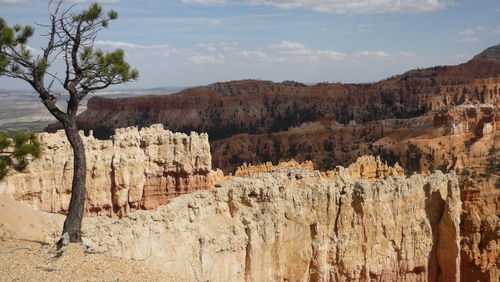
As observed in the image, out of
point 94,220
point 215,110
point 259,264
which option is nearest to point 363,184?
point 259,264

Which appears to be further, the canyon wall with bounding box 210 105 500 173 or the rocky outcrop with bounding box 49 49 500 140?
the rocky outcrop with bounding box 49 49 500 140

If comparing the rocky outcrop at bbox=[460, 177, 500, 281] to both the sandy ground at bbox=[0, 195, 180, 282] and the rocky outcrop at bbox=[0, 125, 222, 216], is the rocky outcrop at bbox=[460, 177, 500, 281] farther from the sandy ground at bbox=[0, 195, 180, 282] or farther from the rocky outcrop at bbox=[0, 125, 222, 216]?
the sandy ground at bbox=[0, 195, 180, 282]

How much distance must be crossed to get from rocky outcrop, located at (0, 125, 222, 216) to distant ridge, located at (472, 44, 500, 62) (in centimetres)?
12244

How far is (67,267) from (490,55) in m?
147

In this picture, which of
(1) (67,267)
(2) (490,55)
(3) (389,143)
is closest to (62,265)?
Answer: (1) (67,267)

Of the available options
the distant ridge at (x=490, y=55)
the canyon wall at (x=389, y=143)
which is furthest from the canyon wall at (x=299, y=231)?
the distant ridge at (x=490, y=55)

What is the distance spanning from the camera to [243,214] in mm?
17828

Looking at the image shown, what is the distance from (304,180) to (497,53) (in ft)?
446

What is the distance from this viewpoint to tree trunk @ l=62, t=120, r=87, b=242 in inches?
507

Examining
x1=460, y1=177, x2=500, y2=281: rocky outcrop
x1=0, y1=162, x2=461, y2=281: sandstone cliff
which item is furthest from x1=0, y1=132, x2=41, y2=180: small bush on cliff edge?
x1=460, y1=177, x2=500, y2=281: rocky outcrop

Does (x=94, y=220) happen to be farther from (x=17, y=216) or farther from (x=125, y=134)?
(x=125, y=134)

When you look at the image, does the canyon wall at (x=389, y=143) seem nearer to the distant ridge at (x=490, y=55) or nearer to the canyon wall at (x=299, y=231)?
the canyon wall at (x=299, y=231)

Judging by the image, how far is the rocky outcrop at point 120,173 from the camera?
21.7 m

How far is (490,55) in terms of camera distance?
5551 inches
